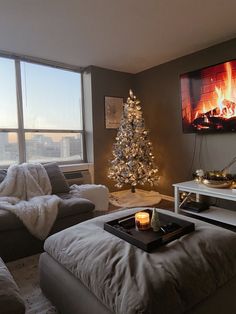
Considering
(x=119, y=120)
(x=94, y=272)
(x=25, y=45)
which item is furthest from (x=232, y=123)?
(x=25, y=45)

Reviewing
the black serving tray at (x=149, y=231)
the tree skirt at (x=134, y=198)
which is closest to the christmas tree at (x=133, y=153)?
the tree skirt at (x=134, y=198)

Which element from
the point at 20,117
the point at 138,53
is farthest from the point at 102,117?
the point at 20,117

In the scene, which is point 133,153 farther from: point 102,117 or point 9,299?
point 9,299

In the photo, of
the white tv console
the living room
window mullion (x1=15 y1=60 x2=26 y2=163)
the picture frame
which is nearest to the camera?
the living room

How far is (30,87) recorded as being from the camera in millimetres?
3650

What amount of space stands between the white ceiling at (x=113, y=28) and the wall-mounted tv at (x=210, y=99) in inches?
16.8

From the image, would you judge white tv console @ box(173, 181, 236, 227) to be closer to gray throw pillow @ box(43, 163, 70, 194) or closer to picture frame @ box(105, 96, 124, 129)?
gray throw pillow @ box(43, 163, 70, 194)

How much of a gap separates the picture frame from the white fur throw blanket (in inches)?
69.1

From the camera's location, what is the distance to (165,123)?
4.07m

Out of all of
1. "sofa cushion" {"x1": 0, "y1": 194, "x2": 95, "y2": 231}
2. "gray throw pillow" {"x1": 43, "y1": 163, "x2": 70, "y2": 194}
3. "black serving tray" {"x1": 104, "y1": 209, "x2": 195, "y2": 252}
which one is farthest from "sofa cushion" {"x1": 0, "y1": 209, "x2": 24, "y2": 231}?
"black serving tray" {"x1": 104, "y1": 209, "x2": 195, "y2": 252}

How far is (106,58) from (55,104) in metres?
1.14

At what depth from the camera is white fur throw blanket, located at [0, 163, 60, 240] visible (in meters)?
2.19

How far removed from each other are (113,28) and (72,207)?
6.99ft

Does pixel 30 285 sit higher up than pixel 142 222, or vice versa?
pixel 142 222
